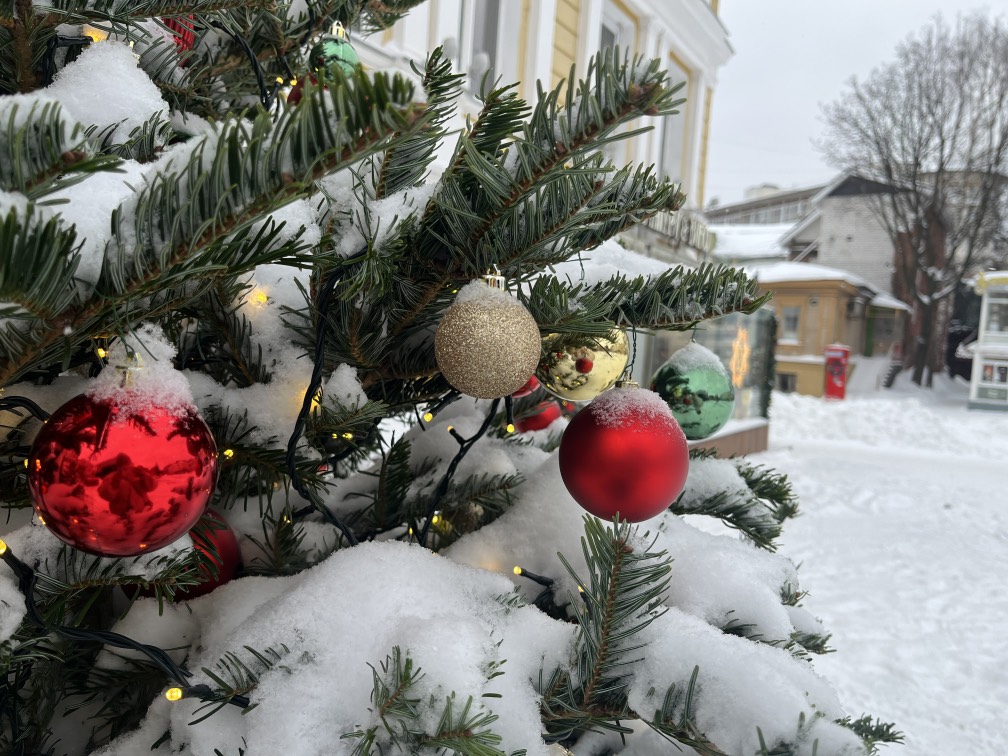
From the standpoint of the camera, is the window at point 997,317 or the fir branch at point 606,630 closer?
the fir branch at point 606,630

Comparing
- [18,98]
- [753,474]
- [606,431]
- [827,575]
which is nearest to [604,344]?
[606,431]

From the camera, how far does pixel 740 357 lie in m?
6.60

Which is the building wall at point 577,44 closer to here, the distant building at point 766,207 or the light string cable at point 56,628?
the light string cable at point 56,628

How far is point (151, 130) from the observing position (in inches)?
20.8

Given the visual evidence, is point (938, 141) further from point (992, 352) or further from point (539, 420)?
point (539, 420)

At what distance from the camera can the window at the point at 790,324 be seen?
15.3 metres

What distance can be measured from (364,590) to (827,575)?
377 centimetres

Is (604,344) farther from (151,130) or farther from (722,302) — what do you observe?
(151,130)

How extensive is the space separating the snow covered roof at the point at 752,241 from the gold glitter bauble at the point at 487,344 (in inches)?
785

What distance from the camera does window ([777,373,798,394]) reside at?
15.1 m

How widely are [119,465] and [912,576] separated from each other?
4325 millimetres

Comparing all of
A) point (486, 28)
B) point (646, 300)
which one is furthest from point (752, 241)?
point (646, 300)

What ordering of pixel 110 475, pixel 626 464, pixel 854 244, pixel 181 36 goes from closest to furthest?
pixel 110 475
pixel 626 464
pixel 181 36
pixel 854 244

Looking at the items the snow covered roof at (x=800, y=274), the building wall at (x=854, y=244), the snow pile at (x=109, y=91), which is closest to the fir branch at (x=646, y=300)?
the snow pile at (x=109, y=91)
